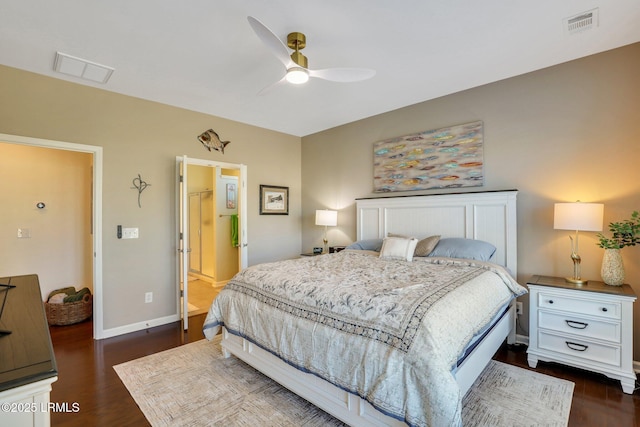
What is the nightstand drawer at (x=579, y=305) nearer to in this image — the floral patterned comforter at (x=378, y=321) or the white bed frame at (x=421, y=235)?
the floral patterned comforter at (x=378, y=321)

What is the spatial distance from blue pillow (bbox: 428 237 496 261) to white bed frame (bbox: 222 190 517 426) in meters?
0.23

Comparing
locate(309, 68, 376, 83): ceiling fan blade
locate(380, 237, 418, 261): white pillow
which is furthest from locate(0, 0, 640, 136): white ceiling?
locate(380, 237, 418, 261): white pillow

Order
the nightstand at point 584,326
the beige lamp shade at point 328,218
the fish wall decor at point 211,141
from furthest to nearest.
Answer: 1. the beige lamp shade at point 328,218
2. the fish wall decor at point 211,141
3. the nightstand at point 584,326

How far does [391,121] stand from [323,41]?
1962 millimetres

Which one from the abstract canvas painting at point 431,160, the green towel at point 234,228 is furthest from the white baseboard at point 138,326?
the abstract canvas painting at point 431,160

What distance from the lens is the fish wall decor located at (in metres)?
4.13

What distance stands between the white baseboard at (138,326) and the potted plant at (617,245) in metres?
4.58

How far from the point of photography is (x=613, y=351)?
2.29 metres

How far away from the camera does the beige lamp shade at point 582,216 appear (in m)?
2.45

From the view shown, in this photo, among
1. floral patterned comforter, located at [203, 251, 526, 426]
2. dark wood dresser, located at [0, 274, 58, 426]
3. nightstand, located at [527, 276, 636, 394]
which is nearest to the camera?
dark wood dresser, located at [0, 274, 58, 426]

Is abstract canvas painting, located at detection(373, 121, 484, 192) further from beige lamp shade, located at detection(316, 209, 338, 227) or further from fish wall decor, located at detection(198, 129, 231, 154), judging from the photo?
fish wall decor, located at detection(198, 129, 231, 154)

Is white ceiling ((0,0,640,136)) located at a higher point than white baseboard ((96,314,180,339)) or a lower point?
higher

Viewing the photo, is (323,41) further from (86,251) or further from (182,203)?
(86,251)

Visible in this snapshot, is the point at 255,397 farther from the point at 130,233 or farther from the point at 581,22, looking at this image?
the point at 581,22
